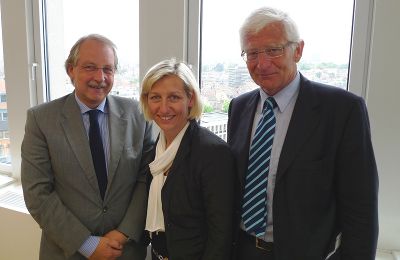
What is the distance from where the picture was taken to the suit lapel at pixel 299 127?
1228 mm

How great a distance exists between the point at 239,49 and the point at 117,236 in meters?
1.35

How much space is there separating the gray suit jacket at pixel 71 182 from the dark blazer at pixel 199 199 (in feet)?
1.02

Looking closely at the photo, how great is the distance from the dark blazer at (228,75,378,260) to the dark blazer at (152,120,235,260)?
0.67 ft

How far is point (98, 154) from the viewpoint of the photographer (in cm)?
160

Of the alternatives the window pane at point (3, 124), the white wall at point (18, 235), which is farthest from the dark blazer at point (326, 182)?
the window pane at point (3, 124)

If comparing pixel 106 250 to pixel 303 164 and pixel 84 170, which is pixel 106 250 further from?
pixel 303 164

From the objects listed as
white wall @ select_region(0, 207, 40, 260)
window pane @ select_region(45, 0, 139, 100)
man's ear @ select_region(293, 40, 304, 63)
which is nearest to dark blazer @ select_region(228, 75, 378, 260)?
man's ear @ select_region(293, 40, 304, 63)

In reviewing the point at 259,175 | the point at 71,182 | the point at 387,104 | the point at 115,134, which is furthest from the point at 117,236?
the point at 387,104

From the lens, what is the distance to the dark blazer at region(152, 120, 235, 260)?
1330mm

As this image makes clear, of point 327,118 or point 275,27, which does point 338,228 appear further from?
point 275,27

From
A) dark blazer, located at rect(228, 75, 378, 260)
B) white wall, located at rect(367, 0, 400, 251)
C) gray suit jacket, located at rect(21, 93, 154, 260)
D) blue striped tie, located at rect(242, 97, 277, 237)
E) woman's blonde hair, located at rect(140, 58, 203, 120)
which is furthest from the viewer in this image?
white wall, located at rect(367, 0, 400, 251)

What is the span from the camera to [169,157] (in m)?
1.45

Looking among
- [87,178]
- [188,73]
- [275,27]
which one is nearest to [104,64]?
[188,73]

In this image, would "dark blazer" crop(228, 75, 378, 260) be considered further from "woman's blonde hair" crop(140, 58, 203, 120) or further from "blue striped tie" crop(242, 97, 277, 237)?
"woman's blonde hair" crop(140, 58, 203, 120)
